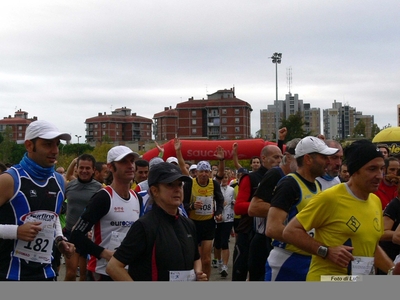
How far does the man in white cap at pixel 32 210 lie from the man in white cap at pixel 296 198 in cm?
177

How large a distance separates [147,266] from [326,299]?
1.73 metres

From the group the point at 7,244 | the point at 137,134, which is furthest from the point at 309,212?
the point at 137,134

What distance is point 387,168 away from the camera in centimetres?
773

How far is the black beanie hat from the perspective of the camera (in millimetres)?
4418

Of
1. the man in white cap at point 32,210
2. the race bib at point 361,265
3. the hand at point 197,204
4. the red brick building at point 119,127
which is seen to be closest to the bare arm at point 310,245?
the race bib at point 361,265

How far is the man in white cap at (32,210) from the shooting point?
193 inches

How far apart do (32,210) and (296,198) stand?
2.23 metres

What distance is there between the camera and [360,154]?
14.5ft

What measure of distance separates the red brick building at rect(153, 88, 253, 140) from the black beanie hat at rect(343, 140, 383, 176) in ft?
440

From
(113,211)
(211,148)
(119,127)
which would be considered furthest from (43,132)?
(119,127)

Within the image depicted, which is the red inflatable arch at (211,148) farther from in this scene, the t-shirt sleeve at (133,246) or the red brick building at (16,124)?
the red brick building at (16,124)

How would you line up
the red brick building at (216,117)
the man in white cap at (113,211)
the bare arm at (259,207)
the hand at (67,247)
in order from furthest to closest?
the red brick building at (216,117) < the bare arm at (259,207) < the man in white cap at (113,211) < the hand at (67,247)

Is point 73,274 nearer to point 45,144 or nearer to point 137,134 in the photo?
point 45,144

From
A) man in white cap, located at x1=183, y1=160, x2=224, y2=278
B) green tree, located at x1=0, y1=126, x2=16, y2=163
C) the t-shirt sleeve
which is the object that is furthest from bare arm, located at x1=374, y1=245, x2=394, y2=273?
green tree, located at x1=0, y1=126, x2=16, y2=163
